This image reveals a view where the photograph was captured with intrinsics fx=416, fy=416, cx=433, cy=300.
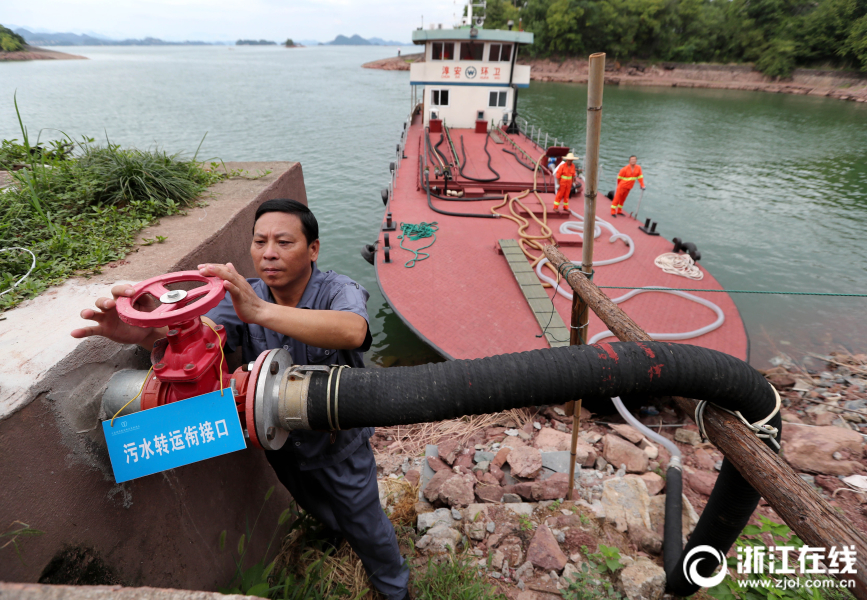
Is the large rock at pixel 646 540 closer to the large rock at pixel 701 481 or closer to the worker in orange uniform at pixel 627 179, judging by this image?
the large rock at pixel 701 481

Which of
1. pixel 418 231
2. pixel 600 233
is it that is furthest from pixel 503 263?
pixel 600 233

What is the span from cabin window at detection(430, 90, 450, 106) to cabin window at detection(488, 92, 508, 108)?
5.25 ft

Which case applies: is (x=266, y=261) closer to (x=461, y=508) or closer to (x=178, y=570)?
(x=178, y=570)

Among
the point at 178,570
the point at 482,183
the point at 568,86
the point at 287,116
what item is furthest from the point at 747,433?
the point at 568,86

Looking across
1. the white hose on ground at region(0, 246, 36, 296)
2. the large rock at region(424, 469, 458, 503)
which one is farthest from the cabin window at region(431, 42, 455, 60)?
the white hose on ground at region(0, 246, 36, 296)

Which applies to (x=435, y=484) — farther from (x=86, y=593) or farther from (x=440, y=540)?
(x=86, y=593)

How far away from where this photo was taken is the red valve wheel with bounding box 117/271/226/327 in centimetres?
129

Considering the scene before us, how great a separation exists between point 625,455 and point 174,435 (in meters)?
4.01

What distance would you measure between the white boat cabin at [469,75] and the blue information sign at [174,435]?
14968 millimetres

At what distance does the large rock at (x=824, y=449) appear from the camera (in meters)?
4.28

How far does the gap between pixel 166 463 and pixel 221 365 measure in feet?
1.18

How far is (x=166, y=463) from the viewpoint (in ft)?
4.64

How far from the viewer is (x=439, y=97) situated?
1527 centimetres

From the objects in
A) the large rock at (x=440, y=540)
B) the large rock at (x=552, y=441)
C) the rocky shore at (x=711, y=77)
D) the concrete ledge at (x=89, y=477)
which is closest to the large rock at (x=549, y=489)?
the large rock at (x=552, y=441)
